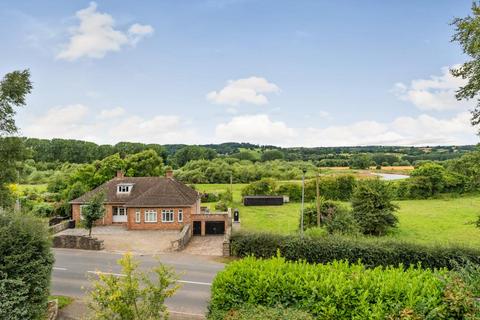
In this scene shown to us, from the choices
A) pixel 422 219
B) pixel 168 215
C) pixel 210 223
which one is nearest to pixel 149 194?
pixel 168 215

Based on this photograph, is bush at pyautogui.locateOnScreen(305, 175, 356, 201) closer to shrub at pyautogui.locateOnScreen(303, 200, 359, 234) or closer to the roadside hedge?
shrub at pyautogui.locateOnScreen(303, 200, 359, 234)

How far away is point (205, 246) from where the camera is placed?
86.1 ft

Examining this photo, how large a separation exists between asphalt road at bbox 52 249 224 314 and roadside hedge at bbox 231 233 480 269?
317 centimetres

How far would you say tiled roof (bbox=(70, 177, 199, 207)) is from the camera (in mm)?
31734

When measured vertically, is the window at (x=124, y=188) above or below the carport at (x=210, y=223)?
above

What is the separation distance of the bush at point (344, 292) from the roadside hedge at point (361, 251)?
7722mm

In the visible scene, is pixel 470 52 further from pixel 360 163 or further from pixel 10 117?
pixel 360 163

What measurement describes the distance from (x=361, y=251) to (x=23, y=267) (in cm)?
1638

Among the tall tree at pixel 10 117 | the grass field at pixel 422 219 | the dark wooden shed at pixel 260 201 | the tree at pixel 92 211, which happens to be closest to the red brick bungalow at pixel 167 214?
the grass field at pixel 422 219

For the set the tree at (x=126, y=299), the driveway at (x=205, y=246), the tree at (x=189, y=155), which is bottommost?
the driveway at (x=205, y=246)

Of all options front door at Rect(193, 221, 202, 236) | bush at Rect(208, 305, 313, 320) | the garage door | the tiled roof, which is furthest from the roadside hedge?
the tiled roof

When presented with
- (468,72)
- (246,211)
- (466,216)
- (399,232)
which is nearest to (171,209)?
(246,211)

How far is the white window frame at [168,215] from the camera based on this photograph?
31.7 metres

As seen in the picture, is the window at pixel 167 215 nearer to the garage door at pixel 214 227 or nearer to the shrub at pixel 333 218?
the garage door at pixel 214 227
